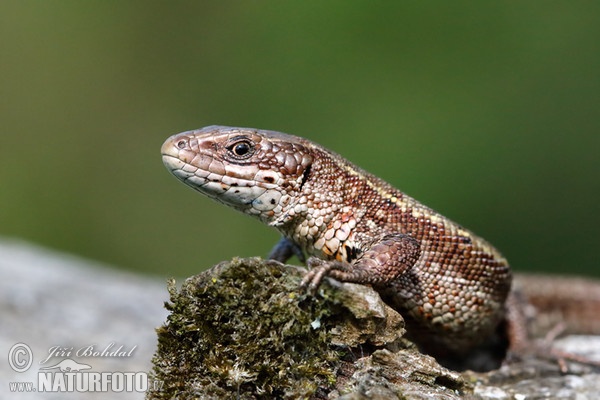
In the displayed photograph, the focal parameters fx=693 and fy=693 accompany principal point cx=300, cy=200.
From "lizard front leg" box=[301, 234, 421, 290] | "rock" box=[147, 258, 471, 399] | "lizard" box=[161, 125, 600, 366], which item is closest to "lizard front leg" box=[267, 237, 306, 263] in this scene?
"lizard" box=[161, 125, 600, 366]

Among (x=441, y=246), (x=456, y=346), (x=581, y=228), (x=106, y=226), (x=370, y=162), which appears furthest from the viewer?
(x=106, y=226)

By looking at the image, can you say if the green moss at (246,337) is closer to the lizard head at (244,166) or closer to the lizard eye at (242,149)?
the lizard head at (244,166)

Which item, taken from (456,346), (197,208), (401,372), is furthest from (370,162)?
(401,372)

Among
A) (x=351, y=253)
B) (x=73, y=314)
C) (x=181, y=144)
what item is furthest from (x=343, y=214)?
(x=73, y=314)

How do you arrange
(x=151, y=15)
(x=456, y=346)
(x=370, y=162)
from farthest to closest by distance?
(x=151, y=15) < (x=370, y=162) < (x=456, y=346)

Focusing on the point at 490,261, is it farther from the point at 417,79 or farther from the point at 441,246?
the point at 417,79

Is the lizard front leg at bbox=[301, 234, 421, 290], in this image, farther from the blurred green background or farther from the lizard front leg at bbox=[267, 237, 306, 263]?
the blurred green background

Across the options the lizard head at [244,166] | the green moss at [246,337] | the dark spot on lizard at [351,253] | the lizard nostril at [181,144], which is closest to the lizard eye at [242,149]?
the lizard head at [244,166]

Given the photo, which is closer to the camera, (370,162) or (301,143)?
(301,143)
